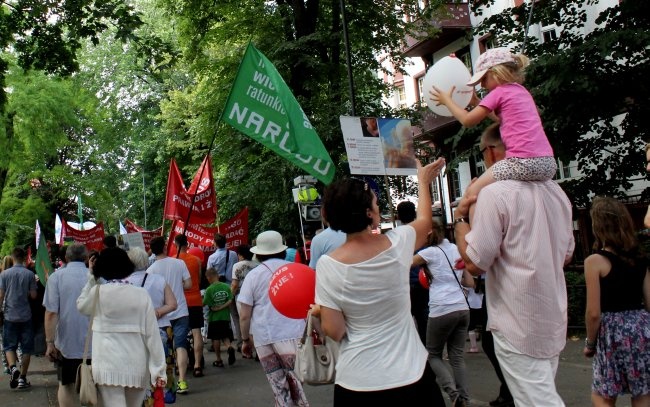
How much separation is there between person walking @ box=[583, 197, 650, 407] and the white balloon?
142 cm

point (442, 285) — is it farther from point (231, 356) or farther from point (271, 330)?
point (231, 356)

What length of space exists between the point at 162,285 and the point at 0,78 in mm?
7415

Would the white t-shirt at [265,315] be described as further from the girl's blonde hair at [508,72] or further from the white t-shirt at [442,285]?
the girl's blonde hair at [508,72]

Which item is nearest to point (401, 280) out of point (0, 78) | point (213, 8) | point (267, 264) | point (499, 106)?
point (499, 106)

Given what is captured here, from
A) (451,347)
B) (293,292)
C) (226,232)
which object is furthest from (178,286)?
(226,232)

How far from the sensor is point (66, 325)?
7523 millimetres

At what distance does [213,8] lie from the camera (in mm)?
21797

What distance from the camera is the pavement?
27.2 ft

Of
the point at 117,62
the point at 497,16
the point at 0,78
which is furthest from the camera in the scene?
the point at 117,62

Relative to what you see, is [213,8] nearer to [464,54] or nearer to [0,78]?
[0,78]

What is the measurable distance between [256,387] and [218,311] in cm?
273

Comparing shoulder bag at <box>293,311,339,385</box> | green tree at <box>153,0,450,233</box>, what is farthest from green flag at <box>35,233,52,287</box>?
green tree at <box>153,0,450,233</box>

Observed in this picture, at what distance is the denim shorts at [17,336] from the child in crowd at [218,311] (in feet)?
9.09

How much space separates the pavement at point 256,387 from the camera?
830 centimetres
